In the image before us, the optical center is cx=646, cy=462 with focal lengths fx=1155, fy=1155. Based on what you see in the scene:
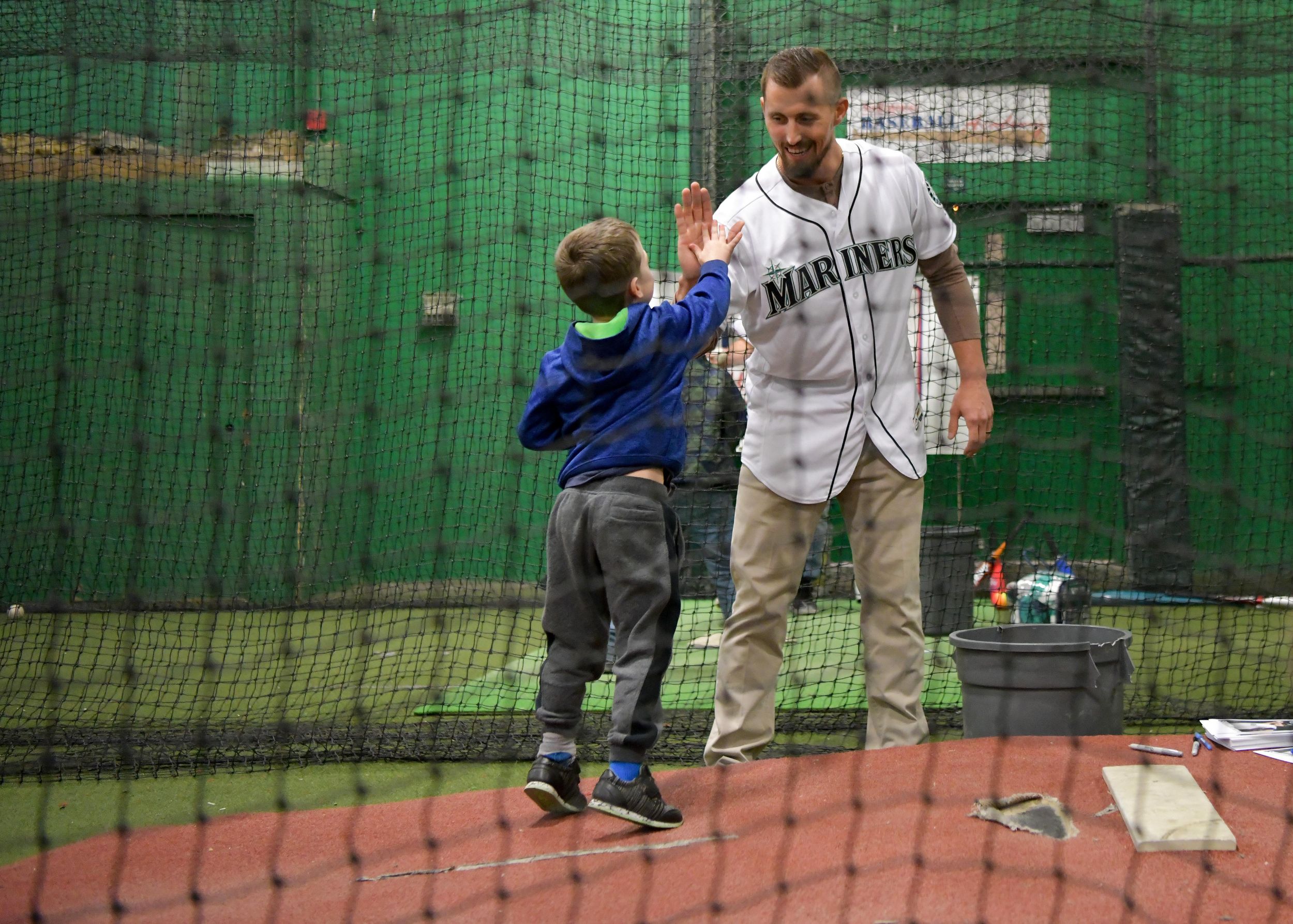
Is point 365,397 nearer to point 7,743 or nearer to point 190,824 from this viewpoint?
point 7,743

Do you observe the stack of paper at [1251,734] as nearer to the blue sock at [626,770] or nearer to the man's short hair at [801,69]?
the blue sock at [626,770]

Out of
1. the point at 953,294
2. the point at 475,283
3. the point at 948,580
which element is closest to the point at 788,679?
Result: the point at 948,580

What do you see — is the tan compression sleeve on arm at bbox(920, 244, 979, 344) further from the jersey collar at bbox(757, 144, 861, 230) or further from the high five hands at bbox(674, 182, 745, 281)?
the high five hands at bbox(674, 182, 745, 281)

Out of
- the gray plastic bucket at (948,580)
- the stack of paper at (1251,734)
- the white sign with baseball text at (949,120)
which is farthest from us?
the white sign with baseball text at (949,120)

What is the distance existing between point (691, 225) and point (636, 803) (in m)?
1.19

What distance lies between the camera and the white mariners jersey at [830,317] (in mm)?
2607

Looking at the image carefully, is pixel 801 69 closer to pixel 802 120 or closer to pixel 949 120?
pixel 802 120

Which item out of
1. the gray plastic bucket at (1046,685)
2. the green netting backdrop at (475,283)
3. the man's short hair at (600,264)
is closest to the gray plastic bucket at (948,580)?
the green netting backdrop at (475,283)

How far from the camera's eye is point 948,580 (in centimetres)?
480

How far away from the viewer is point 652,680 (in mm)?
2340

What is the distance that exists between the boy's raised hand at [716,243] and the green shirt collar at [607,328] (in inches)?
8.8

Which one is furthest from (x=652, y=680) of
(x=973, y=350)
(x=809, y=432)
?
(x=973, y=350)

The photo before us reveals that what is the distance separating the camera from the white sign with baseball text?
540cm

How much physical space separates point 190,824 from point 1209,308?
19.3 ft
